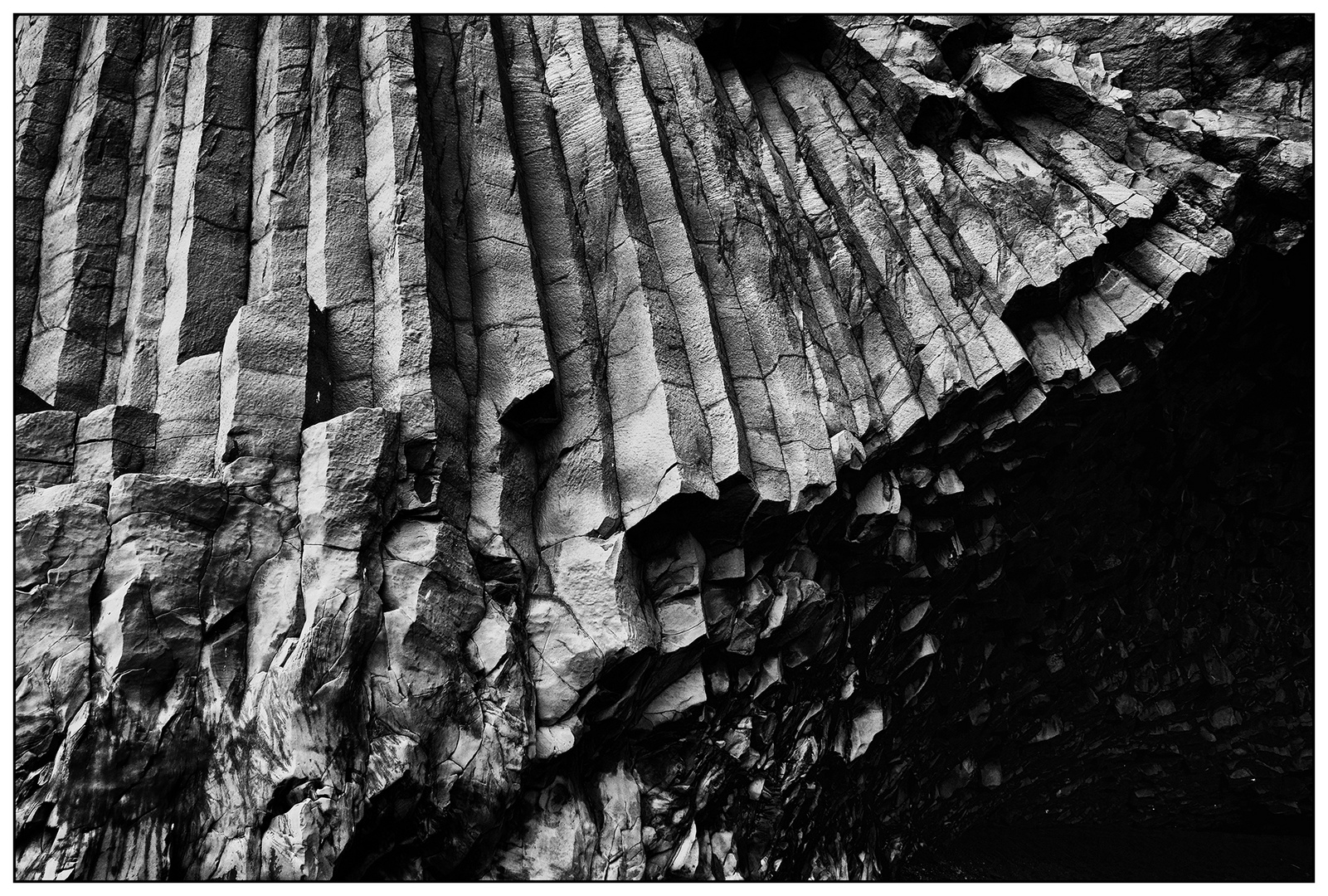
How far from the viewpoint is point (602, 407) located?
245 inches

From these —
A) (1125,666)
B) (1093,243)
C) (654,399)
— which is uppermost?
(1093,243)

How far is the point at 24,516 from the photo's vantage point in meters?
5.00

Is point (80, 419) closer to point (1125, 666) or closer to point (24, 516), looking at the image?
point (24, 516)

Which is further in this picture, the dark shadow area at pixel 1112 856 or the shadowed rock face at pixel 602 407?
the dark shadow area at pixel 1112 856

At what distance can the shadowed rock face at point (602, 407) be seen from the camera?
490cm

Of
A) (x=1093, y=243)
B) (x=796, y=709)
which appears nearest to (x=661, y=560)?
(x=796, y=709)

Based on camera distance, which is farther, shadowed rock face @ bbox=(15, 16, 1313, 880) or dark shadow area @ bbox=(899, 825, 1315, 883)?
dark shadow area @ bbox=(899, 825, 1315, 883)

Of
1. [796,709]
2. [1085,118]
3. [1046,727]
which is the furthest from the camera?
[1046,727]

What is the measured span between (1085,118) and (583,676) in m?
6.14

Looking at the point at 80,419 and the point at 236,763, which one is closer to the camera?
the point at 236,763

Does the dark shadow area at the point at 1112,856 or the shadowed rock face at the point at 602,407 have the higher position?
the shadowed rock face at the point at 602,407

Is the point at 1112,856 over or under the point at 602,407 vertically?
under

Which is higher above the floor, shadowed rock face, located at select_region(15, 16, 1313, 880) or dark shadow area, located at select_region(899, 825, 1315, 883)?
shadowed rock face, located at select_region(15, 16, 1313, 880)

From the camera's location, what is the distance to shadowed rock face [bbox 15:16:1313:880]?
4.90m
